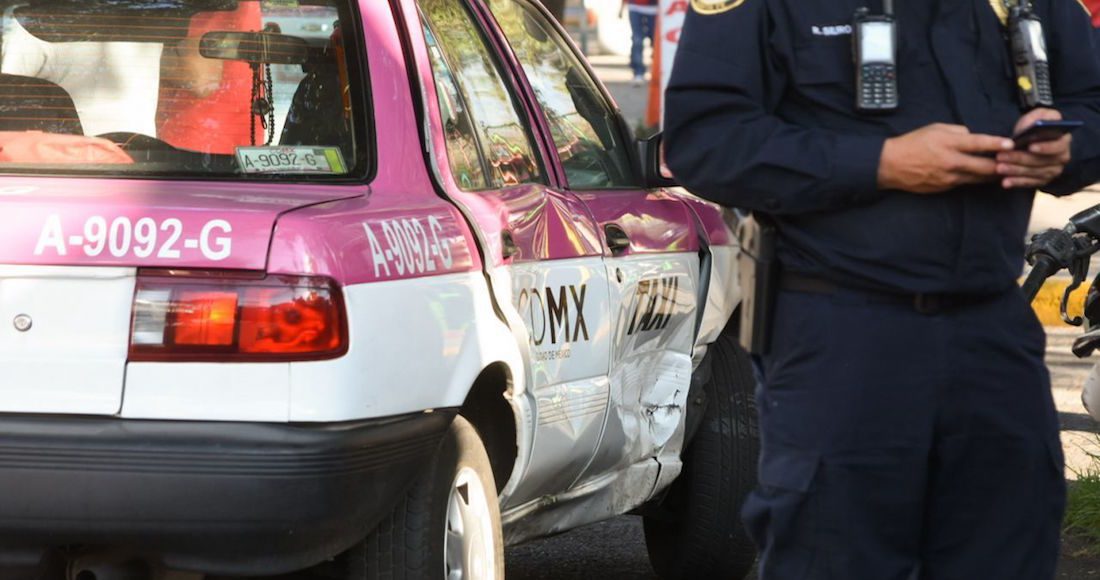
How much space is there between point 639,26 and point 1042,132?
21.0 metres

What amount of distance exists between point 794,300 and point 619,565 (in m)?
2.93

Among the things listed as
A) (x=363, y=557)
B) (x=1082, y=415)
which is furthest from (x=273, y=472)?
(x=1082, y=415)

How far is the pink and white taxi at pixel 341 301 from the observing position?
3.49m

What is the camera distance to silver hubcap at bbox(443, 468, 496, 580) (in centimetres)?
400

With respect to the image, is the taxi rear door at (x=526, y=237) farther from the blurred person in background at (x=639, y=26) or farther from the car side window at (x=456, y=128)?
the blurred person in background at (x=639, y=26)

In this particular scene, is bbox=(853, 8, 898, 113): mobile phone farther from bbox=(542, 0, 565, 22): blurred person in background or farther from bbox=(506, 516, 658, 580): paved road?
bbox=(542, 0, 565, 22): blurred person in background

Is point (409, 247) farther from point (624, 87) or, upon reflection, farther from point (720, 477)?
point (624, 87)

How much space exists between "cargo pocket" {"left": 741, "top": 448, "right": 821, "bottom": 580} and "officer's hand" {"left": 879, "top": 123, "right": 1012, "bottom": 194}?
426 millimetres

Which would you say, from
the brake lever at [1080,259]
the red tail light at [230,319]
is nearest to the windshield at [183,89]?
the red tail light at [230,319]

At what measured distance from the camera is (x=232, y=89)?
4.11 meters

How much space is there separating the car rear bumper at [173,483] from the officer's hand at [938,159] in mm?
1102

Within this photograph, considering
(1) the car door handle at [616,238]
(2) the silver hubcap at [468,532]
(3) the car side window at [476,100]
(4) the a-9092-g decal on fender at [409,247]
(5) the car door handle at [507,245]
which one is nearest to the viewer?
(4) the a-9092-g decal on fender at [409,247]

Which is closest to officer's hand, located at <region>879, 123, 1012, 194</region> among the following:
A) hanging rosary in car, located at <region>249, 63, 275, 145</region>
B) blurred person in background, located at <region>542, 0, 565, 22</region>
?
hanging rosary in car, located at <region>249, 63, 275, 145</region>

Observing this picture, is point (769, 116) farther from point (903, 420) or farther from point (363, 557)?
point (363, 557)
